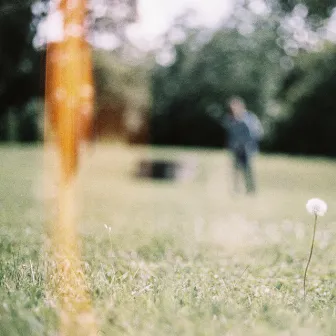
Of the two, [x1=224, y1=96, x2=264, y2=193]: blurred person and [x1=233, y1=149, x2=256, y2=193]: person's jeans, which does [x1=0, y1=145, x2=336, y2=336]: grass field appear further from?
[x1=224, y1=96, x2=264, y2=193]: blurred person

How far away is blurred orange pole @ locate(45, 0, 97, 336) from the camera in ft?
9.50

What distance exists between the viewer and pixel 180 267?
4.57m

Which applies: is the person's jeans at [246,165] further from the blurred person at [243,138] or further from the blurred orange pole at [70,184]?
the blurred orange pole at [70,184]

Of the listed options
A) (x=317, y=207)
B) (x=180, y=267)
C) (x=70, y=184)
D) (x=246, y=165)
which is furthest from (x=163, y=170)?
(x=317, y=207)

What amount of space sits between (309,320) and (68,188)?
891 cm

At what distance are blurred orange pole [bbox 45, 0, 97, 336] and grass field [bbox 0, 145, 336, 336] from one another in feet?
0.27

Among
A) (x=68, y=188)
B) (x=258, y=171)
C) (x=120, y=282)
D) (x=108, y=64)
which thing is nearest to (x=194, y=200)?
(x=68, y=188)

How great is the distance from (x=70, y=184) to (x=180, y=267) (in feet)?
24.1

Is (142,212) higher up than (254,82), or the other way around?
(254,82)

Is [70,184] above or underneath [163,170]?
above

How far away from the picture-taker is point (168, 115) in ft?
161

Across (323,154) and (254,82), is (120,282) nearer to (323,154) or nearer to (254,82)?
(323,154)

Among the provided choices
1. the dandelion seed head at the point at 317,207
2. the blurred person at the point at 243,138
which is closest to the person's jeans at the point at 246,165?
the blurred person at the point at 243,138

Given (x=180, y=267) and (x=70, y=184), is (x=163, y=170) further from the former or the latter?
(x=180, y=267)
